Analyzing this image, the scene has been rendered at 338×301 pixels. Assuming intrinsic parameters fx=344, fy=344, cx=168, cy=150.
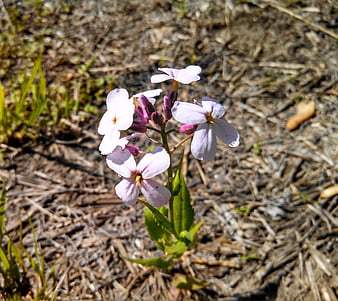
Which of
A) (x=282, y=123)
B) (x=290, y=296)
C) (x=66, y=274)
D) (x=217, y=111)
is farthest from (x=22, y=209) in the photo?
(x=282, y=123)

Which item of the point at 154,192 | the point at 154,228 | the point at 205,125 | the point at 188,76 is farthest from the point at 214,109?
the point at 154,228

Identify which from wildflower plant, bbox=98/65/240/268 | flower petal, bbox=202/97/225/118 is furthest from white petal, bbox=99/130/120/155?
flower petal, bbox=202/97/225/118

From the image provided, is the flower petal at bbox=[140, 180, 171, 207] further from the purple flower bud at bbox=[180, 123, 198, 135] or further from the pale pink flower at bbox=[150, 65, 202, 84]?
the pale pink flower at bbox=[150, 65, 202, 84]

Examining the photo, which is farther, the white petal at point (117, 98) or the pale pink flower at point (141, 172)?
the white petal at point (117, 98)

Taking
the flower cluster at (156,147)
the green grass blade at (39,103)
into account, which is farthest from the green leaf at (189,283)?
the green grass blade at (39,103)

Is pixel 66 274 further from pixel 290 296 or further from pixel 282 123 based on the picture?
pixel 282 123

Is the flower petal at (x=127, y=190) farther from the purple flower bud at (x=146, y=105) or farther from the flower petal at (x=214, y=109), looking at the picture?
the flower petal at (x=214, y=109)

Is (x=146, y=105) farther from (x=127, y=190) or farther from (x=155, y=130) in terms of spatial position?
(x=127, y=190)
